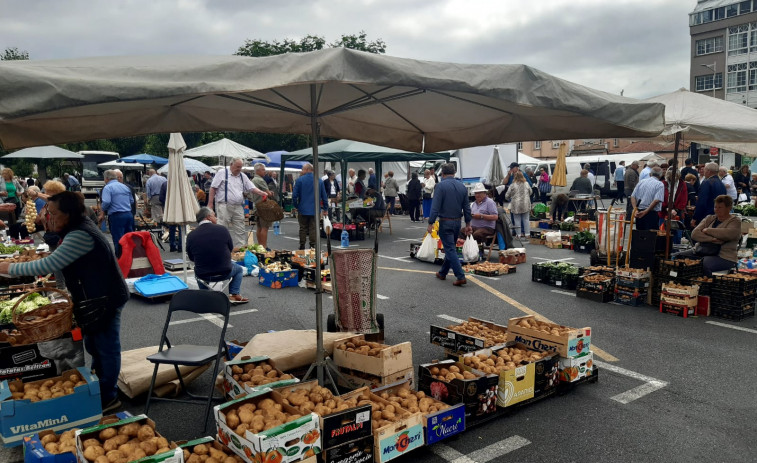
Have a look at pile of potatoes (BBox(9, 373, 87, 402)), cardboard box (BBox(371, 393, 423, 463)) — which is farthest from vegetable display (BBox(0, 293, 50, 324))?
cardboard box (BBox(371, 393, 423, 463))

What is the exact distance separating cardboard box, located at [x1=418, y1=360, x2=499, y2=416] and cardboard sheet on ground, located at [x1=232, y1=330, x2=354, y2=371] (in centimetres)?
110

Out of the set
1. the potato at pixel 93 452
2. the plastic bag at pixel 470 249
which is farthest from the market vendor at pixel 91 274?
the plastic bag at pixel 470 249

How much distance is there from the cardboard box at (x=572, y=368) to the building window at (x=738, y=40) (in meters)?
69.9

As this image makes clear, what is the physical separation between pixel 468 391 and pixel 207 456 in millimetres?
1938

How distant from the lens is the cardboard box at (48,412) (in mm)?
3695

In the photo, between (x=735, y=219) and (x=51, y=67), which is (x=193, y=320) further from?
(x=735, y=219)

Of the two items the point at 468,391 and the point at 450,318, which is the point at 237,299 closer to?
the point at 450,318

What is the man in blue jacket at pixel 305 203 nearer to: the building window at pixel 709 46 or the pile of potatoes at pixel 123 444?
the pile of potatoes at pixel 123 444

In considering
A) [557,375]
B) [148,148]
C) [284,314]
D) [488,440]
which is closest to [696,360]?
[557,375]

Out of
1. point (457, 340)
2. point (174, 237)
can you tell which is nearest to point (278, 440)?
point (457, 340)

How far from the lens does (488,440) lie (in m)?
3.87

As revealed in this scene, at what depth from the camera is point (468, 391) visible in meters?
4.01

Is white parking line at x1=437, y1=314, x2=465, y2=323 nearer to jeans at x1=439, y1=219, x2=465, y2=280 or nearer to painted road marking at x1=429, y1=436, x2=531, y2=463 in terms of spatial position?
jeans at x1=439, y1=219, x2=465, y2=280

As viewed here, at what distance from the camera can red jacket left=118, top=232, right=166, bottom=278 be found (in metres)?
8.66
